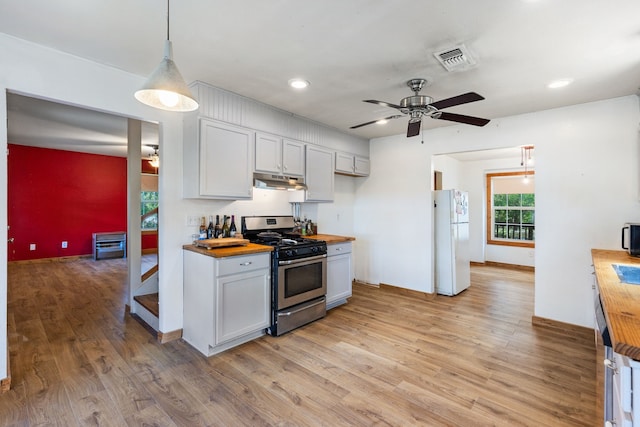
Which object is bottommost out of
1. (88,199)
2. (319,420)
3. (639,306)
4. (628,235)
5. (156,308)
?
(319,420)

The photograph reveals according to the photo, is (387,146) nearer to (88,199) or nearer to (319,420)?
(319,420)

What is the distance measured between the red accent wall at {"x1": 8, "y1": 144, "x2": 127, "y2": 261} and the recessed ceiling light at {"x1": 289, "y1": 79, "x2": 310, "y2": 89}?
6.50 m

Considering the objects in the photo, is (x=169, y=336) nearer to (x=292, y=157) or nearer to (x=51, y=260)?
(x=292, y=157)

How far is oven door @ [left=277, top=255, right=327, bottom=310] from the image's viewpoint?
3070mm

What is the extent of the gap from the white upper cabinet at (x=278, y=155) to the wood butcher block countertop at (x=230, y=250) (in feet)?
2.89

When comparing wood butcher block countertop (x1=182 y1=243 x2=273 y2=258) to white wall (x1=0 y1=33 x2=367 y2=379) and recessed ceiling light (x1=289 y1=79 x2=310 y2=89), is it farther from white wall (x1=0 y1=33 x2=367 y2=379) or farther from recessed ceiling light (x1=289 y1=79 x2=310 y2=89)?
recessed ceiling light (x1=289 y1=79 x2=310 y2=89)

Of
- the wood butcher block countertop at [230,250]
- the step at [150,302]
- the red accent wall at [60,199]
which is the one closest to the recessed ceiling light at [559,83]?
the wood butcher block countertop at [230,250]

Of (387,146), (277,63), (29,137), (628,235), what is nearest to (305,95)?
A: (277,63)

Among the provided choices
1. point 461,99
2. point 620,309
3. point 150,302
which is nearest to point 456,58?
point 461,99

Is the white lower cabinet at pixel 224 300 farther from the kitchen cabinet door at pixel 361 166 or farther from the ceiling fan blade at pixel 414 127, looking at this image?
the kitchen cabinet door at pixel 361 166

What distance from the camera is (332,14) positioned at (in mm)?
1835

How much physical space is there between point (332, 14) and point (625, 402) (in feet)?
7.27

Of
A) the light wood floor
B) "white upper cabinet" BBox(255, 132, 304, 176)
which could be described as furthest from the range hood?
the light wood floor

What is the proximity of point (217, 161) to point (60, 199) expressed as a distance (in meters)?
6.02
